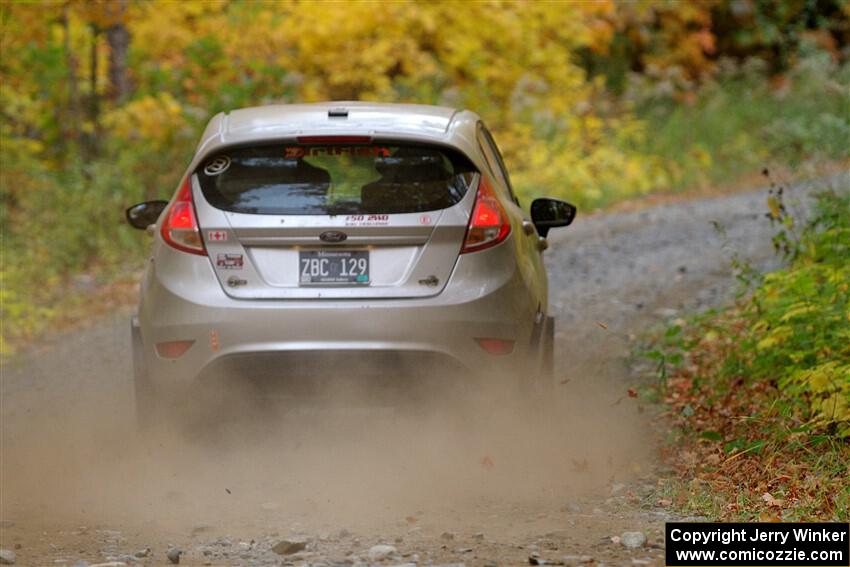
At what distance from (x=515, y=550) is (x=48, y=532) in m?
1.93

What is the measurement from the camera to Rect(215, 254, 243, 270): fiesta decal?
630 cm

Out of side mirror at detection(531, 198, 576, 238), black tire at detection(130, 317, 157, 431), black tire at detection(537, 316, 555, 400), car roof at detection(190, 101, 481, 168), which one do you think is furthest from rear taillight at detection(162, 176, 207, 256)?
side mirror at detection(531, 198, 576, 238)

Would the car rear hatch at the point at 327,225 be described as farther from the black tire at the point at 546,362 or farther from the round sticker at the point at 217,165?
the black tire at the point at 546,362

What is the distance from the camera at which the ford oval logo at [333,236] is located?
20.4 ft

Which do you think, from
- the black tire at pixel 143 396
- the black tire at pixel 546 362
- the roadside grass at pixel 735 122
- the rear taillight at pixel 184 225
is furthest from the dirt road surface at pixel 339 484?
the roadside grass at pixel 735 122

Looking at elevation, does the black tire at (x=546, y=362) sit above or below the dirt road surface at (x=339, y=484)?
above

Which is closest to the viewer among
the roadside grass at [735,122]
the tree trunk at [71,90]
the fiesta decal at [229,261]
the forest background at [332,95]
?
the fiesta decal at [229,261]

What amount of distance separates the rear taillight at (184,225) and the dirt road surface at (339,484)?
843 mm

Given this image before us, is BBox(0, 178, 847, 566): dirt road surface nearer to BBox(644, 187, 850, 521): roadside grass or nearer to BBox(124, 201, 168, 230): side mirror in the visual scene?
BBox(644, 187, 850, 521): roadside grass

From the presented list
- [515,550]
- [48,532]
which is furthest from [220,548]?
[515,550]

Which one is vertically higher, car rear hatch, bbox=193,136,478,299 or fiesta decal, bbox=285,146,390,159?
fiesta decal, bbox=285,146,390,159

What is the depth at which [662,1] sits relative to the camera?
23.4 metres

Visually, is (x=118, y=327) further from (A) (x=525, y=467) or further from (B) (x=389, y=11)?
(B) (x=389, y=11)
